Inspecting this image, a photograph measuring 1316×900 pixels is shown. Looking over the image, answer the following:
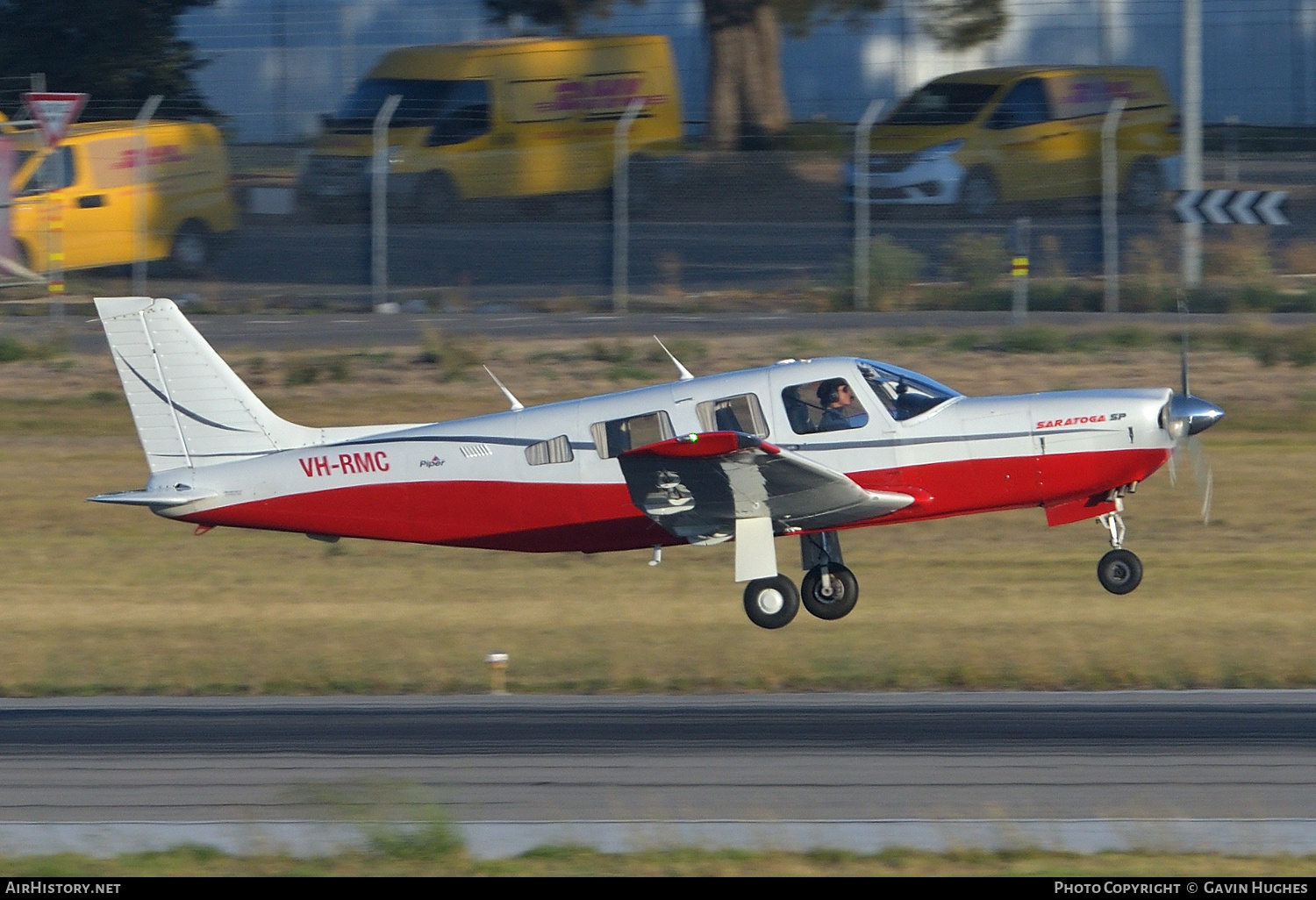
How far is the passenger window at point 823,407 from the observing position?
1360 cm

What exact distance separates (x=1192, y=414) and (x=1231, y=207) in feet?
43.0

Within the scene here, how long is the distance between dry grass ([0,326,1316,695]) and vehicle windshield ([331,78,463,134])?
651 centimetres

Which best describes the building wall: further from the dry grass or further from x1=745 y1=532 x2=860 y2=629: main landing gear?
x1=745 y1=532 x2=860 y2=629: main landing gear

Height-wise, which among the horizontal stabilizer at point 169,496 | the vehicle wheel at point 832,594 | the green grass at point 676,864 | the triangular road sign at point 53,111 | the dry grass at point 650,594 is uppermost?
the triangular road sign at point 53,111

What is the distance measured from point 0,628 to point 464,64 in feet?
53.8

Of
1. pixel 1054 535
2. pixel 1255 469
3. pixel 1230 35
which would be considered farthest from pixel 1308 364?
pixel 1230 35

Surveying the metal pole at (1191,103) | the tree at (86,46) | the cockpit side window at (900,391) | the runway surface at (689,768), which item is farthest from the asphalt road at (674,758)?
the tree at (86,46)

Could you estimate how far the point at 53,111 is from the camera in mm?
25375

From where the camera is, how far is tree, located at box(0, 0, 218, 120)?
39.4 metres

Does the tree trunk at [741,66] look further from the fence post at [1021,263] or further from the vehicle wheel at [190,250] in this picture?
the vehicle wheel at [190,250]

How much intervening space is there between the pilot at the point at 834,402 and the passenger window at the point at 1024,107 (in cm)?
1720

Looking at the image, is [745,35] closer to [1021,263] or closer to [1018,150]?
[1018,150]

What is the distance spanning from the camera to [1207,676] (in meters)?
13.4

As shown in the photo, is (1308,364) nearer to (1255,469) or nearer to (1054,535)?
(1255,469)
